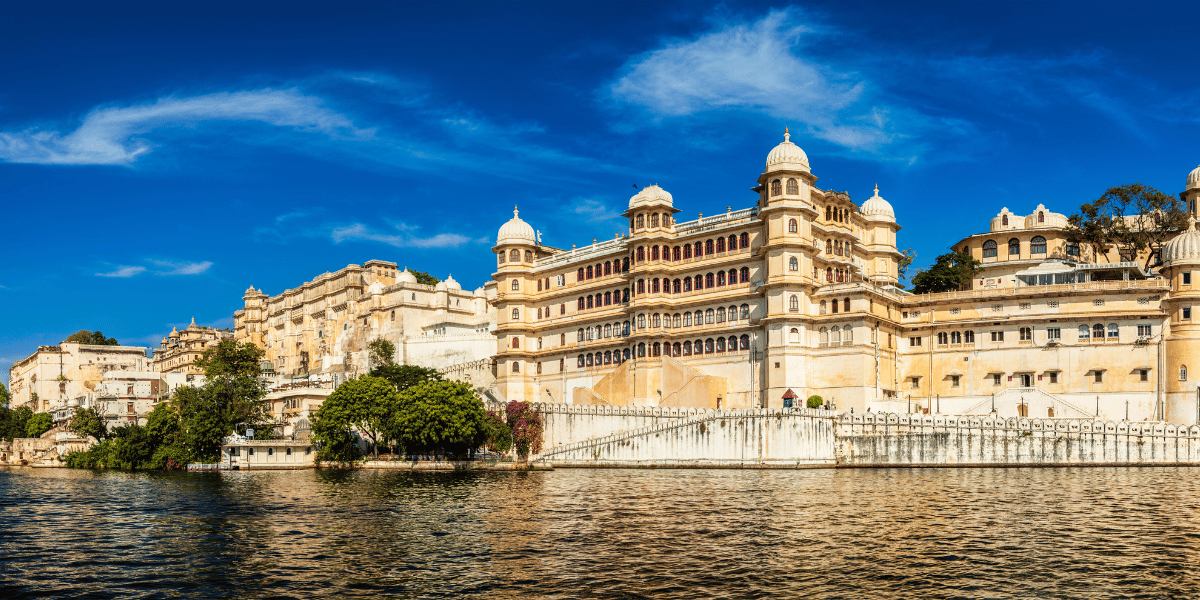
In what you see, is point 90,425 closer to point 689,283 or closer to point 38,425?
point 38,425

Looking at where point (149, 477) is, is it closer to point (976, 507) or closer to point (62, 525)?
point (62, 525)

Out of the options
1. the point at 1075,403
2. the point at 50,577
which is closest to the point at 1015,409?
the point at 1075,403

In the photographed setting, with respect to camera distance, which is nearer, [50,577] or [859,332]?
[50,577]

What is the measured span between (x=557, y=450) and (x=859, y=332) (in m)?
23.9

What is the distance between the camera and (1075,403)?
71.6 metres

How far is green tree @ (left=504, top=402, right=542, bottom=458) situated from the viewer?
71.9 meters

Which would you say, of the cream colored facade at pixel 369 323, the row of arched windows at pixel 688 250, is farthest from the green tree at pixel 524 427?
the cream colored facade at pixel 369 323

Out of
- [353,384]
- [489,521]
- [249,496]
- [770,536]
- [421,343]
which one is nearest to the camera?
[770,536]

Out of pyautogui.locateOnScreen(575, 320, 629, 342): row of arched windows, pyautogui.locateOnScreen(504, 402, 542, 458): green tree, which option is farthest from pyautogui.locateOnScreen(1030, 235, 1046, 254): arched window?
pyautogui.locateOnScreen(504, 402, 542, 458): green tree

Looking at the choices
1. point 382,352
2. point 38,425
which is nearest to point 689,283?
point 382,352

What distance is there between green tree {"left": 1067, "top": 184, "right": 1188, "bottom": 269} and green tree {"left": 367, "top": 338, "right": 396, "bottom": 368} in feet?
223

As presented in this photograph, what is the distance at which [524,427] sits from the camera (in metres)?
72.4

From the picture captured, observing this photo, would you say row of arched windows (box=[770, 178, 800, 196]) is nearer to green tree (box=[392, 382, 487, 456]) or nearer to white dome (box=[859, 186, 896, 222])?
white dome (box=[859, 186, 896, 222])

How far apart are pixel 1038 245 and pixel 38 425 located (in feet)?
346
